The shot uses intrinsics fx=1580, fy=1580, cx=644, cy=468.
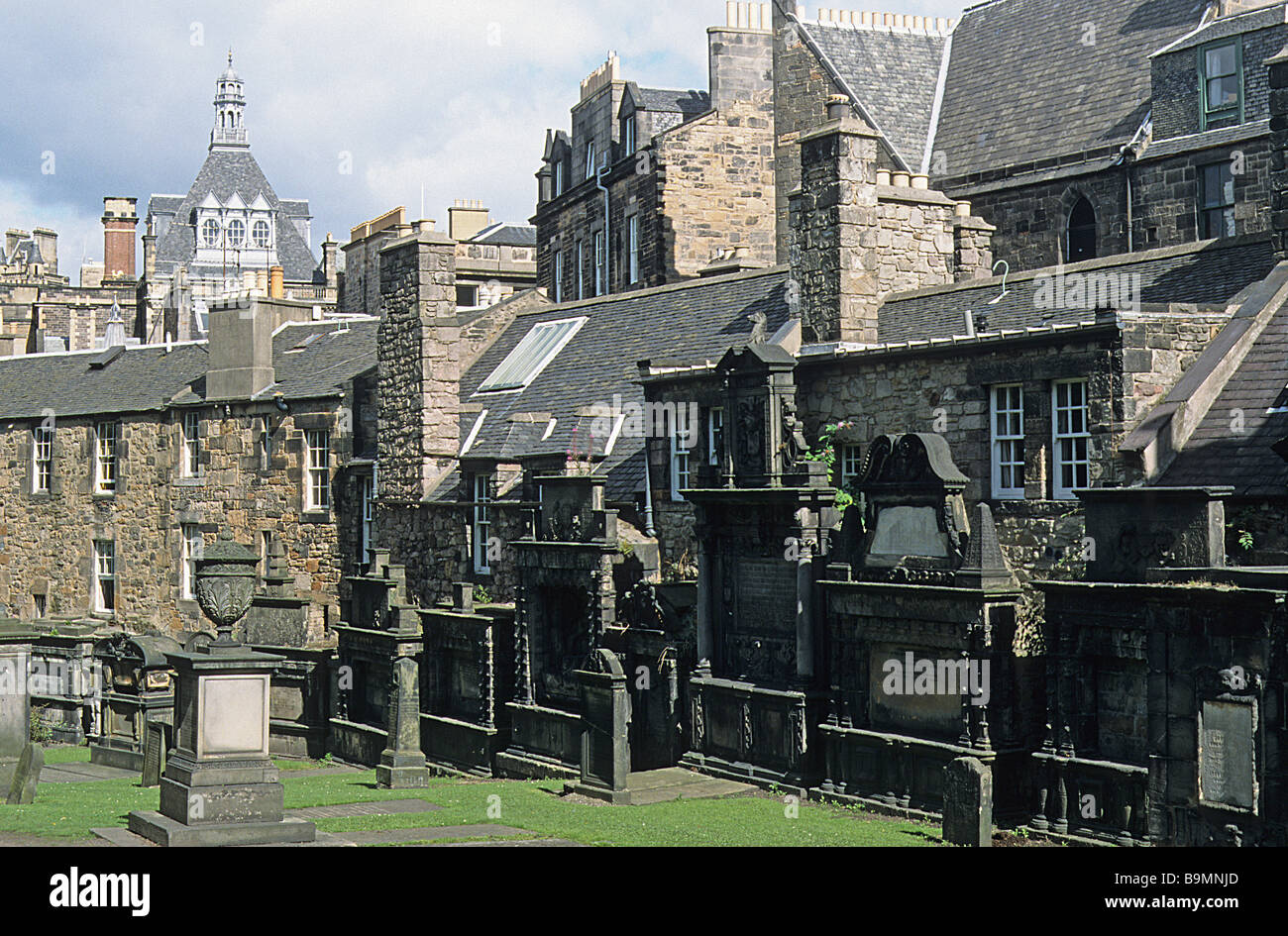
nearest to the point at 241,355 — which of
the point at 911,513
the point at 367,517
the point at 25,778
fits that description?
the point at 367,517

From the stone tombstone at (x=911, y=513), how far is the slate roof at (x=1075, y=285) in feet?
7.97

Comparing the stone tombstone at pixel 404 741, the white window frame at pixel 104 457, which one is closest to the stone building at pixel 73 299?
the white window frame at pixel 104 457

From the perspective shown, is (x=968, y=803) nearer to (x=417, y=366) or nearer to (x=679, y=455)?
(x=679, y=455)

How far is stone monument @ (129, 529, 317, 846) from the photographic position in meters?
14.4

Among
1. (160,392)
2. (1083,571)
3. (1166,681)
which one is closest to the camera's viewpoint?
(1166,681)

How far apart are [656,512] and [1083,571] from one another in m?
9.20

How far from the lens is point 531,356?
31.2 meters

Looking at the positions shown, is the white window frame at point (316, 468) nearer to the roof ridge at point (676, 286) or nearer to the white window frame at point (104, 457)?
the roof ridge at point (676, 286)

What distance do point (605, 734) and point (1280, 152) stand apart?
11.1 meters

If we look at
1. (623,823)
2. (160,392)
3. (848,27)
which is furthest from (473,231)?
(623,823)

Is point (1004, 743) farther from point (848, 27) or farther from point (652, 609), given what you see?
point (848, 27)

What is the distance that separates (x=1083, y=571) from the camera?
56.1 feet

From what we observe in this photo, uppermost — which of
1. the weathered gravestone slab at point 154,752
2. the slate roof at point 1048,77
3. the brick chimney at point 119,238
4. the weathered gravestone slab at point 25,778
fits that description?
the brick chimney at point 119,238

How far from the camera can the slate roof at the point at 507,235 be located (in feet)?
164
